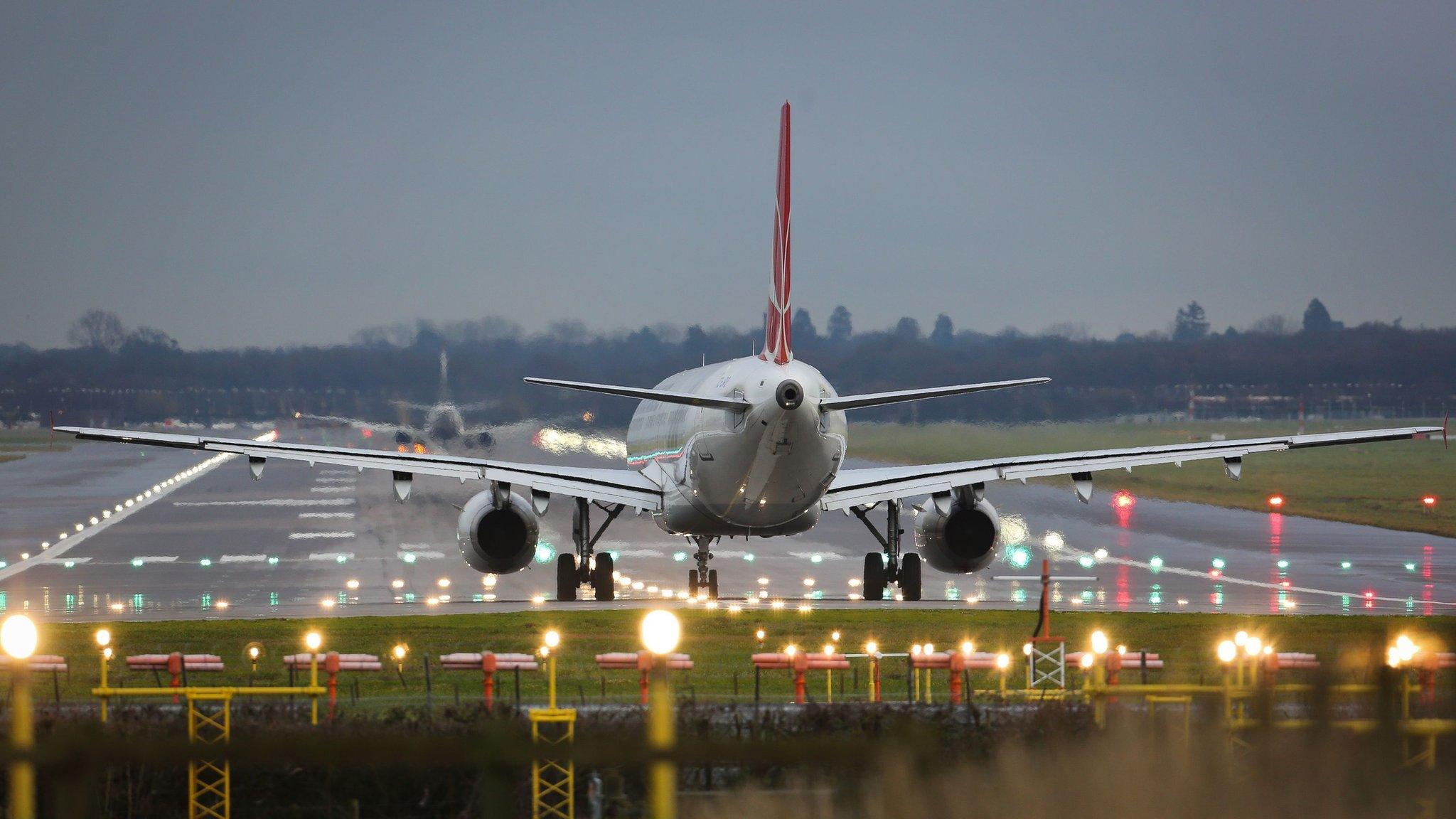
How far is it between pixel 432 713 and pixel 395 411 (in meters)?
52.3

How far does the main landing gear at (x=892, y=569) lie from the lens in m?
32.4

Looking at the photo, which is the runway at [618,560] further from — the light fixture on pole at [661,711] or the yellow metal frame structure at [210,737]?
the light fixture on pole at [661,711]

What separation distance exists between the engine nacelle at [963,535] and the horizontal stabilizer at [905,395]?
4291 millimetres

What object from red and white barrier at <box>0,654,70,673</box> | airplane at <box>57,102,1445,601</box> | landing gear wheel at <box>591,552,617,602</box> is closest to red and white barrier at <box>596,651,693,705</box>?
red and white barrier at <box>0,654,70,673</box>

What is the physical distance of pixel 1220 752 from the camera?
8.06 metres

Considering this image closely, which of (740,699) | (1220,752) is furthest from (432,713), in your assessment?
(1220,752)

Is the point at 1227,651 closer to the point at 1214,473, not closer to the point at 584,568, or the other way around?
the point at 584,568

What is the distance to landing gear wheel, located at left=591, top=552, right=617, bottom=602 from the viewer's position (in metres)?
31.9

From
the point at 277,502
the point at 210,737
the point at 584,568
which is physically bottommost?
the point at 210,737

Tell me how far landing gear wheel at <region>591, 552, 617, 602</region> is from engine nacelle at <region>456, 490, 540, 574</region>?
1496 millimetres

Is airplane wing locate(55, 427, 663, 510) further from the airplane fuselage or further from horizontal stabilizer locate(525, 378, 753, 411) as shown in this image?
horizontal stabilizer locate(525, 378, 753, 411)

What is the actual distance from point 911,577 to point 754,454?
21.6 feet

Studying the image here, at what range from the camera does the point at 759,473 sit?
27.5 meters

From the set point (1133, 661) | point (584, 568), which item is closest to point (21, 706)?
point (1133, 661)
